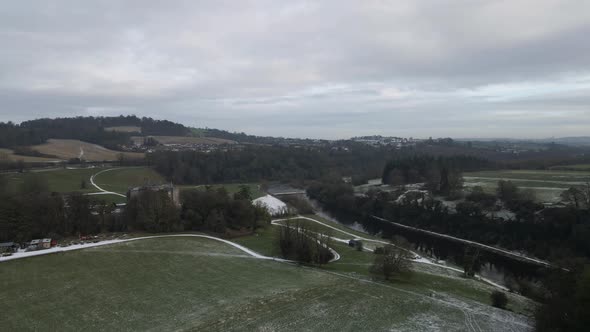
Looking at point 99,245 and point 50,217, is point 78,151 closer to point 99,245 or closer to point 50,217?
point 50,217

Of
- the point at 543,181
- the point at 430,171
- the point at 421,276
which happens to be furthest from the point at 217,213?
the point at 543,181

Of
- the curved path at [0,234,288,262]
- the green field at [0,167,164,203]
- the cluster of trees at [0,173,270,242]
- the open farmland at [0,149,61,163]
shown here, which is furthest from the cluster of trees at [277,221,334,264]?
the open farmland at [0,149,61,163]

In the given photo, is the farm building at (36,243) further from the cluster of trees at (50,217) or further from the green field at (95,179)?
the green field at (95,179)

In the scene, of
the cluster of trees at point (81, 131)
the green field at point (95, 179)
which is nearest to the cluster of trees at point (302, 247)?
the green field at point (95, 179)

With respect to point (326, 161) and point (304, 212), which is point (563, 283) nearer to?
point (304, 212)

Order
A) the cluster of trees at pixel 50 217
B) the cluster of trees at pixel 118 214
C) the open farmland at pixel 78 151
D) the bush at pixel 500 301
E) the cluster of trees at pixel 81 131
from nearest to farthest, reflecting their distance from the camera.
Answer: the bush at pixel 500 301 → the cluster of trees at pixel 50 217 → the cluster of trees at pixel 118 214 → the open farmland at pixel 78 151 → the cluster of trees at pixel 81 131

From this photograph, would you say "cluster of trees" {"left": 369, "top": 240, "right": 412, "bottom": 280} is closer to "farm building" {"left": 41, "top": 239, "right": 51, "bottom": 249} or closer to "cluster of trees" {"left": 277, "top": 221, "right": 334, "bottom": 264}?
"cluster of trees" {"left": 277, "top": 221, "right": 334, "bottom": 264}
